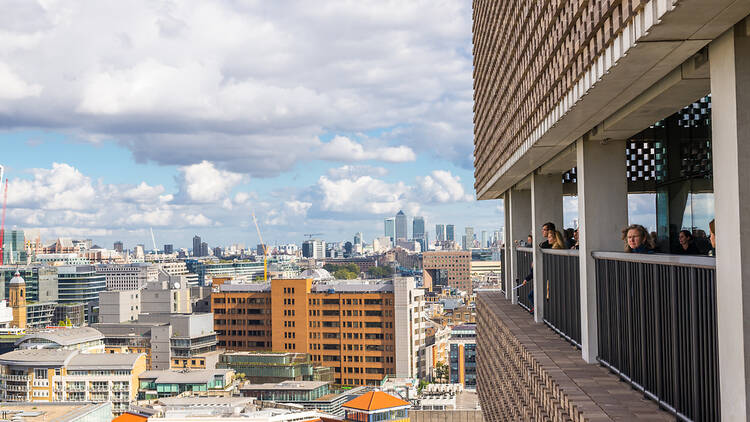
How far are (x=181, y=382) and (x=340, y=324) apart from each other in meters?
17.8

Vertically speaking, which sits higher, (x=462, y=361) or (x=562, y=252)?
(x=562, y=252)

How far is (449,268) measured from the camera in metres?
175

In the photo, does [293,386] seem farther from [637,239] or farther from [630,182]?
[637,239]

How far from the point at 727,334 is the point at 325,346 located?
69877 mm

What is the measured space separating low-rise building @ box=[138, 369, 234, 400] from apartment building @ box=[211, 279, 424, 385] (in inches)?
475

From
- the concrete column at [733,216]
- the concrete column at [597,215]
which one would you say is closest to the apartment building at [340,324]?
the concrete column at [597,215]

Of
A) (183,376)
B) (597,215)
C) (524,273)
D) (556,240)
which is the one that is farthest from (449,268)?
(597,215)

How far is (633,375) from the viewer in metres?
5.96

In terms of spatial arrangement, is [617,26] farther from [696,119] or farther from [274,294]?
[274,294]

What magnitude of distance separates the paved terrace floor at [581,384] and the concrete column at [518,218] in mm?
4537

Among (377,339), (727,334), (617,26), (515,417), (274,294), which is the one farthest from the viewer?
(274,294)

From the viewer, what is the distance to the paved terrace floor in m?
5.09

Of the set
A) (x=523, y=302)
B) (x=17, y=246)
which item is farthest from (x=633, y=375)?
(x=17, y=246)

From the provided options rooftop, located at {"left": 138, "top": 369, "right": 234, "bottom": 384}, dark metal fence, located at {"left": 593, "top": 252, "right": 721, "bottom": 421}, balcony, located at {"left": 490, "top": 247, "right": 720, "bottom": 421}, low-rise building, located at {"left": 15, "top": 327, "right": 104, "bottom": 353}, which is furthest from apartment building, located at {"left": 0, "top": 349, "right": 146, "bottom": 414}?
dark metal fence, located at {"left": 593, "top": 252, "right": 721, "bottom": 421}
